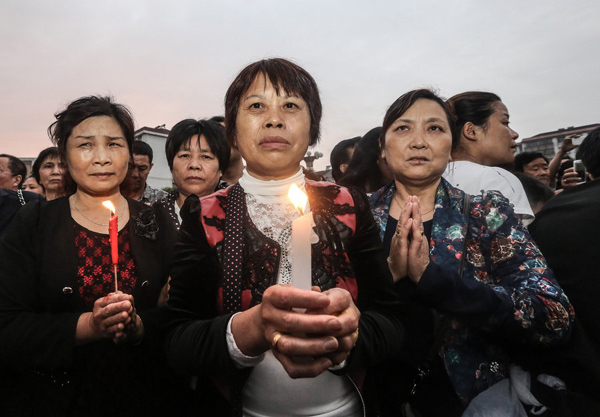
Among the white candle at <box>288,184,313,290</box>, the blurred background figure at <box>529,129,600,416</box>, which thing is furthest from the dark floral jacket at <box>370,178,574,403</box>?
the white candle at <box>288,184,313,290</box>

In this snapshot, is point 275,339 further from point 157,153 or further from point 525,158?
point 157,153

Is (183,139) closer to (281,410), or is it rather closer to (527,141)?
(281,410)

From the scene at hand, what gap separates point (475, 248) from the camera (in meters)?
1.91

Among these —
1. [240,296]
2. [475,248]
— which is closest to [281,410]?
[240,296]

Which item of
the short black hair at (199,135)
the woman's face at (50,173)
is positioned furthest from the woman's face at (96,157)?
the woman's face at (50,173)

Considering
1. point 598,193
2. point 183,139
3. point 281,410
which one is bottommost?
point 281,410

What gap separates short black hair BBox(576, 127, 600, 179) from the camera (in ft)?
8.72

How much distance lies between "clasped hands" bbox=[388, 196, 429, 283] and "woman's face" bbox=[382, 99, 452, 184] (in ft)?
1.47

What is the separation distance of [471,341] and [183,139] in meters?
Answer: 2.77

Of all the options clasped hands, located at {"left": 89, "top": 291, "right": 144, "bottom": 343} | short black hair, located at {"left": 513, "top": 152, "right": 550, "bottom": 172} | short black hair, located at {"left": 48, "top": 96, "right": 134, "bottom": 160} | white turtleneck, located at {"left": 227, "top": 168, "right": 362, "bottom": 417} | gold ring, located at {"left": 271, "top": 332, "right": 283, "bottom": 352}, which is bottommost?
white turtleneck, located at {"left": 227, "top": 168, "right": 362, "bottom": 417}

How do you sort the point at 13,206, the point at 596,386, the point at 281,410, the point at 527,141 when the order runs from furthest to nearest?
the point at 527,141 < the point at 13,206 < the point at 596,386 < the point at 281,410

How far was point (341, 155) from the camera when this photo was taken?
17.3ft

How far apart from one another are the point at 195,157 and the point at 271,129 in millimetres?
1907

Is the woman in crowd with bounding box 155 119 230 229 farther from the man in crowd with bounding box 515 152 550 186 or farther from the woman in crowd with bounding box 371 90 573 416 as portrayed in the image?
the man in crowd with bounding box 515 152 550 186
